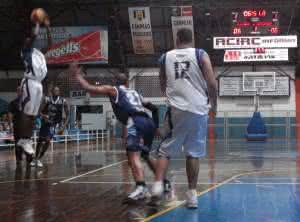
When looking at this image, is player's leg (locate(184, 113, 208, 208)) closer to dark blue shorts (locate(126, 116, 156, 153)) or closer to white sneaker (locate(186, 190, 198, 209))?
white sneaker (locate(186, 190, 198, 209))

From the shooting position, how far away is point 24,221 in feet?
19.2

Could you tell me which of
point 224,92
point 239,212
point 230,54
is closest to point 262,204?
point 239,212

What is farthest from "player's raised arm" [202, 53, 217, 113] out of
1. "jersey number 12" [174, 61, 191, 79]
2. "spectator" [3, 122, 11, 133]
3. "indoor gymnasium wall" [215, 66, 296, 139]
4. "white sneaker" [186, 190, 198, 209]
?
"indoor gymnasium wall" [215, 66, 296, 139]

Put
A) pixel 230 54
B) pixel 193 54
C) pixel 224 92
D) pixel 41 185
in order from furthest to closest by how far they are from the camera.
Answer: pixel 224 92, pixel 230 54, pixel 41 185, pixel 193 54

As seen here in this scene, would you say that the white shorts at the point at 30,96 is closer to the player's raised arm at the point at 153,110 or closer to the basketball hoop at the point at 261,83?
the player's raised arm at the point at 153,110

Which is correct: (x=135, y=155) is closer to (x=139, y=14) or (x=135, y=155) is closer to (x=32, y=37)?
(x=32, y=37)

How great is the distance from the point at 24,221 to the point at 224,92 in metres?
28.2

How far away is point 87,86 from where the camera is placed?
6.79 metres

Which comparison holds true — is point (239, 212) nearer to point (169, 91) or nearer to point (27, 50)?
point (169, 91)

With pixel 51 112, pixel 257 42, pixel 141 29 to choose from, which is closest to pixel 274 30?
pixel 257 42

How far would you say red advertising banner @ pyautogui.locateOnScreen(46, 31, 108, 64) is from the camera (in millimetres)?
29484

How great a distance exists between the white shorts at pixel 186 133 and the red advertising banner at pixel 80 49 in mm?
23156

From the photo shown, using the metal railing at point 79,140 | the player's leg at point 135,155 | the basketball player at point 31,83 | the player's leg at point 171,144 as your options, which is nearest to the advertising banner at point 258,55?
the metal railing at point 79,140

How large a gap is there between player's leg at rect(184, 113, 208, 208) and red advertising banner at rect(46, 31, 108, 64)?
2326cm
